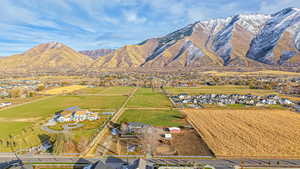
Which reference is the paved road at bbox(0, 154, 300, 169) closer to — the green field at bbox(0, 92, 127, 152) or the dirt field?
the dirt field

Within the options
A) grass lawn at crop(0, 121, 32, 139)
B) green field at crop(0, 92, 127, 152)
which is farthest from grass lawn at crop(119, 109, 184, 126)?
grass lawn at crop(0, 121, 32, 139)

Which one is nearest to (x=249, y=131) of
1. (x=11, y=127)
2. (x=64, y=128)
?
(x=64, y=128)

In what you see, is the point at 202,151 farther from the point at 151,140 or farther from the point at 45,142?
the point at 45,142

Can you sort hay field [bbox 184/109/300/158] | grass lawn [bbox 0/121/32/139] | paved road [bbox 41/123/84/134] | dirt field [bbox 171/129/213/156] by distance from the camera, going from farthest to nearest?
paved road [bbox 41/123/84/134], grass lawn [bbox 0/121/32/139], hay field [bbox 184/109/300/158], dirt field [bbox 171/129/213/156]

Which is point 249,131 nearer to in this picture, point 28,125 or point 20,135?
point 20,135

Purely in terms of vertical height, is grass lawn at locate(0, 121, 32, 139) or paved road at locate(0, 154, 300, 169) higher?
grass lawn at locate(0, 121, 32, 139)

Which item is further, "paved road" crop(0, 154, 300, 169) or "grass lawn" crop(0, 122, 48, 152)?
"grass lawn" crop(0, 122, 48, 152)

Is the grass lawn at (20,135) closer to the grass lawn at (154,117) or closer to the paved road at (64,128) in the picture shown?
the paved road at (64,128)
